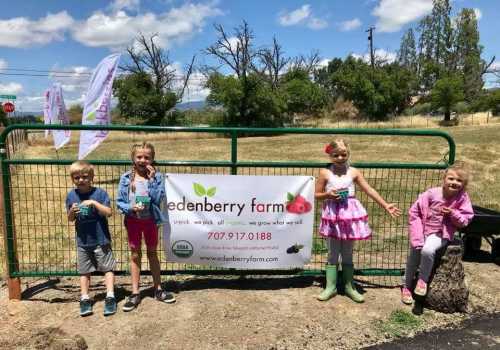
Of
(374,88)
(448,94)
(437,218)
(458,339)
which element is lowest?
(458,339)

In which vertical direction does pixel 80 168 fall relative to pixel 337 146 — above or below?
below

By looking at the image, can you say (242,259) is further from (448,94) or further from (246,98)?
(448,94)

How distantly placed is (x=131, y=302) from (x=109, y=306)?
20 centimetres

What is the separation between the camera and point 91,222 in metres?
4.10

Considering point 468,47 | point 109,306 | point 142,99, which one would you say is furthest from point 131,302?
point 468,47

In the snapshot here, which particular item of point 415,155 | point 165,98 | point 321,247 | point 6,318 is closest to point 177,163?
point 6,318

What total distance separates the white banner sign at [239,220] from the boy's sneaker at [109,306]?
67cm

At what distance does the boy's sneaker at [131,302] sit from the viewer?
13.8ft

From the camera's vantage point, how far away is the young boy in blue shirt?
3.99 meters

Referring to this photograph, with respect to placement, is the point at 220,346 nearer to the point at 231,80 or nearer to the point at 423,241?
the point at 423,241

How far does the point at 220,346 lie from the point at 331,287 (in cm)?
137

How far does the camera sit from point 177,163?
4.29m

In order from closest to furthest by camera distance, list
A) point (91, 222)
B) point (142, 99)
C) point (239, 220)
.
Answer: point (91, 222) → point (239, 220) → point (142, 99)

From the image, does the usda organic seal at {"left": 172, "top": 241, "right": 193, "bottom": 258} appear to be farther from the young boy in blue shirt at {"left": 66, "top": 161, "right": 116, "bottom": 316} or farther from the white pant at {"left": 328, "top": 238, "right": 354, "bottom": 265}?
the white pant at {"left": 328, "top": 238, "right": 354, "bottom": 265}
